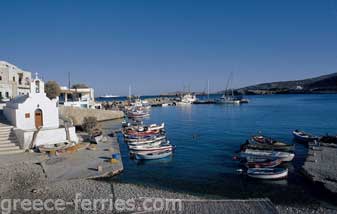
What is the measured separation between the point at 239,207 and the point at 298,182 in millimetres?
6730

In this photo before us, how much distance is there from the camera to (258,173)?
1697 centimetres

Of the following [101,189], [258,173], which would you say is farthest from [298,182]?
[101,189]

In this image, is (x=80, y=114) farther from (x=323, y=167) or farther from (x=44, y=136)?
(x=323, y=167)

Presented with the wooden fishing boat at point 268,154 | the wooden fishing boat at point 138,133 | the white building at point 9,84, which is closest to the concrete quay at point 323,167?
the wooden fishing boat at point 268,154

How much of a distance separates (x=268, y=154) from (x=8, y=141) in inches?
861

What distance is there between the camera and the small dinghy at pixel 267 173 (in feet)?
54.9

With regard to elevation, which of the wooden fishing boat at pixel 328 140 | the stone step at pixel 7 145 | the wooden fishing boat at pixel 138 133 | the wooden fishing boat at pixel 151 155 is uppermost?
the stone step at pixel 7 145

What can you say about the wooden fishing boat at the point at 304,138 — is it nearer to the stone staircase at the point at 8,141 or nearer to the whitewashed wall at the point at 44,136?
the whitewashed wall at the point at 44,136

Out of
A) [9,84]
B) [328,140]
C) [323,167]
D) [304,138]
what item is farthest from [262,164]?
[9,84]

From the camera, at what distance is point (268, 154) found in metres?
21.4

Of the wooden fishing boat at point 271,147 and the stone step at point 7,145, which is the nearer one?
the stone step at point 7,145

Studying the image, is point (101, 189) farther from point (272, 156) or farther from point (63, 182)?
point (272, 156)

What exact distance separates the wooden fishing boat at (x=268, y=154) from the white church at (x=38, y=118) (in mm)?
15641

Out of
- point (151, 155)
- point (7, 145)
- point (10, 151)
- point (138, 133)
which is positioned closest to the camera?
point (10, 151)
